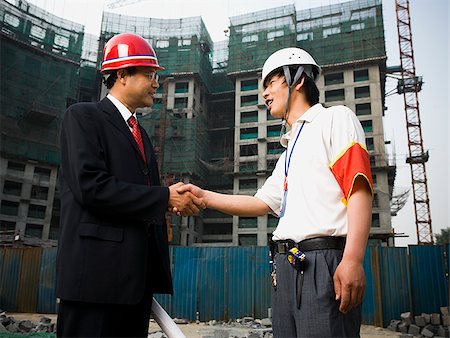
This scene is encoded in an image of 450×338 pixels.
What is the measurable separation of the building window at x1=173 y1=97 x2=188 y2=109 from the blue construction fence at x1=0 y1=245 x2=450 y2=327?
113ft

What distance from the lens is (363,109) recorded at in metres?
41.2

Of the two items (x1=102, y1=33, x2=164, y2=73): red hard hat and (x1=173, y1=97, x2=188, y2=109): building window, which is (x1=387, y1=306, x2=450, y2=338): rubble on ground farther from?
(x1=173, y1=97, x2=188, y2=109): building window

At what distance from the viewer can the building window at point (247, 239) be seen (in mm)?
39797

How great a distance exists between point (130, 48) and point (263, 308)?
1181 cm

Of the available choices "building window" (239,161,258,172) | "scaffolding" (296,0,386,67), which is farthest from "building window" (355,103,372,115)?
"building window" (239,161,258,172)

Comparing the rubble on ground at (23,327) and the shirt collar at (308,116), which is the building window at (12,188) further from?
the shirt collar at (308,116)

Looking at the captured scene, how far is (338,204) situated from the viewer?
5.92 ft

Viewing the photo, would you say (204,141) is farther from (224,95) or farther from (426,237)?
(426,237)

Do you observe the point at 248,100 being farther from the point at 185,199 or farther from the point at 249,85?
the point at 185,199

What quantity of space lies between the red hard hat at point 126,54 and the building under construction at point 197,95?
3545 centimetres

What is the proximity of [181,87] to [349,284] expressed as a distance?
47.9 metres

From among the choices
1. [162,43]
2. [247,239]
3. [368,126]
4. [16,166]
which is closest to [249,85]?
[162,43]

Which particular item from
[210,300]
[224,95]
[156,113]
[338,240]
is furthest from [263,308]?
[224,95]

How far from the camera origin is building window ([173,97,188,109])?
47.2m
